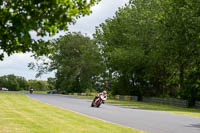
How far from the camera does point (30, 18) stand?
6.87m

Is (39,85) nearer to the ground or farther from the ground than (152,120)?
farther from the ground

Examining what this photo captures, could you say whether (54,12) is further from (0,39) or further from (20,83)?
(20,83)

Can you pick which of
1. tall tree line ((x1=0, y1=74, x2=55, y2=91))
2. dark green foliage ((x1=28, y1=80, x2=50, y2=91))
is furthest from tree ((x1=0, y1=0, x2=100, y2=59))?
dark green foliage ((x1=28, y1=80, x2=50, y2=91))

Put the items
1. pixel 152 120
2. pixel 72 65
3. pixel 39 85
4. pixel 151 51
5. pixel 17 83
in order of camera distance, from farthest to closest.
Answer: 1. pixel 39 85
2. pixel 17 83
3. pixel 72 65
4. pixel 151 51
5. pixel 152 120

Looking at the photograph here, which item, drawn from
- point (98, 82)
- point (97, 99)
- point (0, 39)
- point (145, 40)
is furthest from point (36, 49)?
point (98, 82)

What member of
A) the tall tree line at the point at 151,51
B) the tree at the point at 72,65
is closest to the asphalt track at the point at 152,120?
the tall tree line at the point at 151,51

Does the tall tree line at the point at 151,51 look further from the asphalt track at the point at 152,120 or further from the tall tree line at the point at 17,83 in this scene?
the tall tree line at the point at 17,83

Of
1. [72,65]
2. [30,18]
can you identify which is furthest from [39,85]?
[30,18]

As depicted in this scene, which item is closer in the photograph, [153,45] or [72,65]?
[153,45]

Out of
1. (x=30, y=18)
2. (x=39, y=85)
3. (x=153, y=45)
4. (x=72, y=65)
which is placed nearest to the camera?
(x=30, y=18)

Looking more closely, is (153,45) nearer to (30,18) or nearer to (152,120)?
(152,120)

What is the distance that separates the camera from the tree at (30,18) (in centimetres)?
682

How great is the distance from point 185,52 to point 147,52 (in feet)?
44.5

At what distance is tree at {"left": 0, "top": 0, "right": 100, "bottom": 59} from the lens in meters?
6.82
